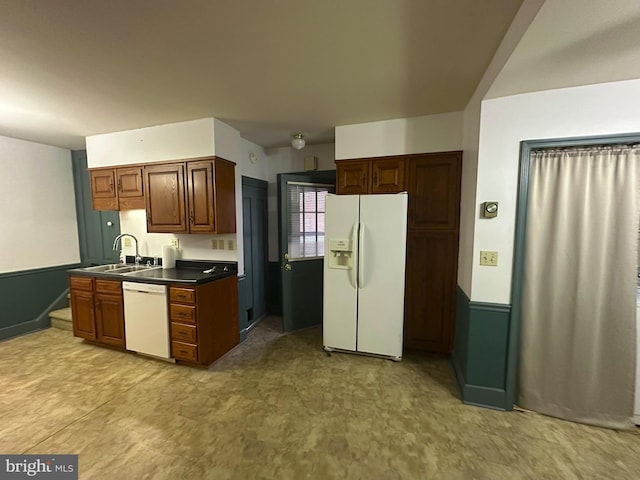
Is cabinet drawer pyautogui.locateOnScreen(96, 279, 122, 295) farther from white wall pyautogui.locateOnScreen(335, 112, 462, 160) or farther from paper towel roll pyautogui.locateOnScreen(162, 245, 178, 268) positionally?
white wall pyautogui.locateOnScreen(335, 112, 462, 160)

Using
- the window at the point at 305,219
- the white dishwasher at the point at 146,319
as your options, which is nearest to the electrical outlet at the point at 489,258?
the window at the point at 305,219

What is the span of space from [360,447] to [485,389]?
114cm

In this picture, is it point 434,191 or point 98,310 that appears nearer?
point 434,191

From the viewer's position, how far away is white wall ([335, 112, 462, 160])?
2709 mm

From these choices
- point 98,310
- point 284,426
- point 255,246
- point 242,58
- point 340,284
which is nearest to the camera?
point 242,58

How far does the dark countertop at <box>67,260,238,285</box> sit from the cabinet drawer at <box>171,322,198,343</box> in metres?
0.44

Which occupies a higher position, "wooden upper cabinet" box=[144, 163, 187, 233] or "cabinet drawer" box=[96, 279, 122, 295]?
"wooden upper cabinet" box=[144, 163, 187, 233]

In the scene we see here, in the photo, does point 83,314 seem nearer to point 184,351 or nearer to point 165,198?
point 184,351

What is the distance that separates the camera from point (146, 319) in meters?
2.73

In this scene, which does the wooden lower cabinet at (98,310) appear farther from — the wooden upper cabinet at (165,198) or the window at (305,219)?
the window at (305,219)

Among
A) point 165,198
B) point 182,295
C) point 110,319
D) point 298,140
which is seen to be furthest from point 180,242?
point 298,140

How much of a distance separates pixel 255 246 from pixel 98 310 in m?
1.90

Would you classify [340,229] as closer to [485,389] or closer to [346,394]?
[346,394]

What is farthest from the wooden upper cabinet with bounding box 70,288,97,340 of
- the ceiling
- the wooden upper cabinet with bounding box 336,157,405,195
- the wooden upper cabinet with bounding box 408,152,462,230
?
the wooden upper cabinet with bounding box 408,152,462,230
